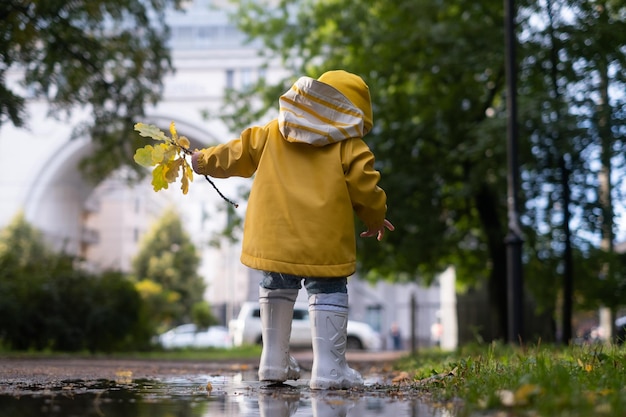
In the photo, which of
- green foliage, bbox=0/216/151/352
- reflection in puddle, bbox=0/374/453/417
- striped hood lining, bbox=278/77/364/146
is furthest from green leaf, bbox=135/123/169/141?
green foliage, bbox=0/216/151/352

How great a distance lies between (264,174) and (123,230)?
2572 inches

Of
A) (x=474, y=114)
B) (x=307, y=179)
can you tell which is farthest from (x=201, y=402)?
(x=474, y=114)

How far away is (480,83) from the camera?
52.7ft

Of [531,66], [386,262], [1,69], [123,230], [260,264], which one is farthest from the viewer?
[123,230]

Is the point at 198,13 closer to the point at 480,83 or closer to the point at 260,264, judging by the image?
the point at 480,83

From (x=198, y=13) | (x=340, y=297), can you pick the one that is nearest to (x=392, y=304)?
(x=198, y=13)

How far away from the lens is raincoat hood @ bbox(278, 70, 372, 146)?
15.5 ft

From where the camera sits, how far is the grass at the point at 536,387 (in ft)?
8.93

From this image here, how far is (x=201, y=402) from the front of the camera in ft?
12.4

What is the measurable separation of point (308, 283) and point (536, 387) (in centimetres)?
191

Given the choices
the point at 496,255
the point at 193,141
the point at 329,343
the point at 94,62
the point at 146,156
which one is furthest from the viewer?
the point at 193,141

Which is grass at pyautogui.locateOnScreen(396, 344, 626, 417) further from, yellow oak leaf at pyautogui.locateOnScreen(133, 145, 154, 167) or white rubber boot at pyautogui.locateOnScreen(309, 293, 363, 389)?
yellow oak leaf at pyautogui.locateOnScreen(133, 145, 154, 167)

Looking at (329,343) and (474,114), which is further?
(474,114)

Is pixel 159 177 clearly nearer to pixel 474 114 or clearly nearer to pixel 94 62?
pixel 94 62
